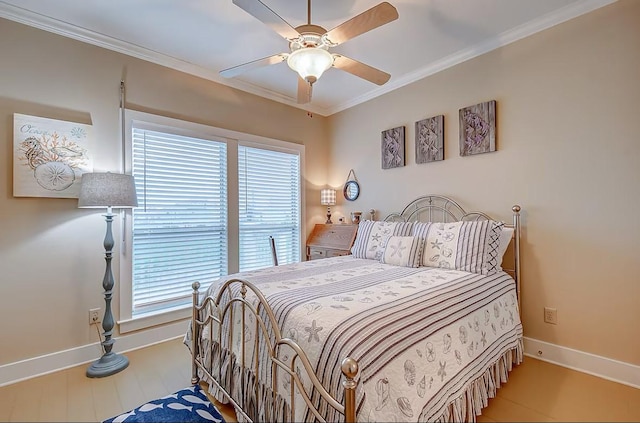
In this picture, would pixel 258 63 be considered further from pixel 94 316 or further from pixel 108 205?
pixel 94 316

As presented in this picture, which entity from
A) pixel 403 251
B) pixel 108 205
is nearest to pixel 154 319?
pixel 108 205

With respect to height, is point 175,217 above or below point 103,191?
below

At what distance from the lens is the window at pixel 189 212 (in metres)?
2.66

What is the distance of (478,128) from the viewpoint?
2.67 metres

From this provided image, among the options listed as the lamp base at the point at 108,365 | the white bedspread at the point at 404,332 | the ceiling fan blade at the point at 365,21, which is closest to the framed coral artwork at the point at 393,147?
the white bedspread at the point at 404,332

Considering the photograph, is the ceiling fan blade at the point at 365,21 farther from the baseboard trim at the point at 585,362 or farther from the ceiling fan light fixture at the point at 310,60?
the baseboard trim at the point at 585,362

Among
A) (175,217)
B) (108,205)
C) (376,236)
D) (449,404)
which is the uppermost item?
(108,205)

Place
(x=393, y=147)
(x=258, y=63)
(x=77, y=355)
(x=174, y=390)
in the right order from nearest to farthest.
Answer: (x=174, y=390) < (x=258, y=63) < (x=77, y=355) < (x=393, y=147)

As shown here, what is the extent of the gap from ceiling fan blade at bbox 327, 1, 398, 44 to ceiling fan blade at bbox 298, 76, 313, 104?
1.45ft

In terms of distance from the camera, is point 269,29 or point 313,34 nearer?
point 313,34

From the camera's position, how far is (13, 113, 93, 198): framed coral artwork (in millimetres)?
2129

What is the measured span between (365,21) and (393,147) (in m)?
1.82

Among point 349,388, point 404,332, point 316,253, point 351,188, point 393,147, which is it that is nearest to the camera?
point 349,388

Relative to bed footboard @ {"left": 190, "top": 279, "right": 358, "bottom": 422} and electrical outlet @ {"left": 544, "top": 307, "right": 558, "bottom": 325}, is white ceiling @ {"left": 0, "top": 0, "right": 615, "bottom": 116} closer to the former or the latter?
bed footboard @ {"left": 190, "top": 279, "right": 358, "bottom": 422}
